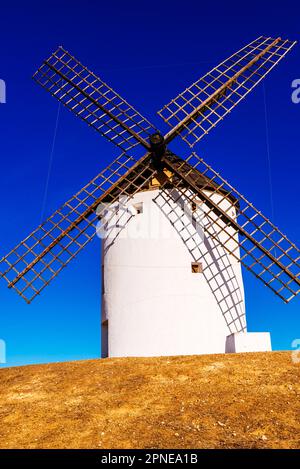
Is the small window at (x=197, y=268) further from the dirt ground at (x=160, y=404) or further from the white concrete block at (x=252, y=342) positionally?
the dirt ground at (x=160, y=404)

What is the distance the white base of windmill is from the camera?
49.2 feet

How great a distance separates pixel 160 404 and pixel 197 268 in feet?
22.1

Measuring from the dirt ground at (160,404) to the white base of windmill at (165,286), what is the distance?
87.7 inches

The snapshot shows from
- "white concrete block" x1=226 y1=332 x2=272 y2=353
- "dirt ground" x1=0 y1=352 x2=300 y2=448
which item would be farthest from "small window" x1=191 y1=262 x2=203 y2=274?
"dirt ground" x1=0 y1=352 x2=300 y2=448

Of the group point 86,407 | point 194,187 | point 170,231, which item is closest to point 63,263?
point 170,231

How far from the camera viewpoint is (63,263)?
49.5 ft

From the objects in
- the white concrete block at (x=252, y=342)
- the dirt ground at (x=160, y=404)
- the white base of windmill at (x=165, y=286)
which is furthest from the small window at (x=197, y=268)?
the dirt ground at (x=160, y=404)

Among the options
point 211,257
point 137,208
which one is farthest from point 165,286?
point 137,208

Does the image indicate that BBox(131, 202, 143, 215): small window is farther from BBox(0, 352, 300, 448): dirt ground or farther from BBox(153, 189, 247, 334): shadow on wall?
BBox(0, 352, 300, 448): dirt ground

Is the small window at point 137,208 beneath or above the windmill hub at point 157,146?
beneath

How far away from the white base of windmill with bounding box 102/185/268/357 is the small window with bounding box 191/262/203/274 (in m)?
0.09

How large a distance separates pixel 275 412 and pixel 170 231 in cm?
810

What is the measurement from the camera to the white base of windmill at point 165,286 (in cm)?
1499
